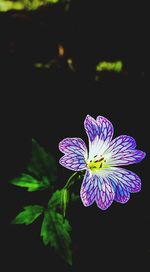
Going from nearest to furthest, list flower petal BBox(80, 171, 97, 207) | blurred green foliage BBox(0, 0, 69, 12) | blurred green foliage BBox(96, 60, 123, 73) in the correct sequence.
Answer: flower petal BBox(80, 171, 97, 207), blurred green foliage BBox(0, 0, 69, 12), blurred green foliage BBox(96, 60, 123, 73)

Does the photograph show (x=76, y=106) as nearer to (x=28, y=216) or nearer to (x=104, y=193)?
(x=28, y=216)

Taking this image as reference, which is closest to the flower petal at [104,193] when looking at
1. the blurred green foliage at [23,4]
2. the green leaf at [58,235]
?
the green leaf at [58,235]

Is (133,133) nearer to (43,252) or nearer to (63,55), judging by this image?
(63,55)

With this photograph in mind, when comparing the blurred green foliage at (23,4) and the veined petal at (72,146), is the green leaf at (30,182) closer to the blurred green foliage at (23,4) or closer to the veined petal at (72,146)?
the veined petal at (72,146)

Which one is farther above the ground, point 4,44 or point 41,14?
point 41,14

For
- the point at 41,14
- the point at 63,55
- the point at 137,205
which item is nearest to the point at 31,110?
the point at 63,55

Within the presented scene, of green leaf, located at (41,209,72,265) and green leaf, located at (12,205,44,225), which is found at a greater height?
green leaf, located at (12,205,44,225)

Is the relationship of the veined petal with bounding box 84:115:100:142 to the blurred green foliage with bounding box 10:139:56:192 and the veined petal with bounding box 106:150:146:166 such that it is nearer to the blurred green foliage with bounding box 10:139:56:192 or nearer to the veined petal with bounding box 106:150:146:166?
the veined petal with bounding box 106:150:146:166

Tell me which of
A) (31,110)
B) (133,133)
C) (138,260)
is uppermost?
(31,110)

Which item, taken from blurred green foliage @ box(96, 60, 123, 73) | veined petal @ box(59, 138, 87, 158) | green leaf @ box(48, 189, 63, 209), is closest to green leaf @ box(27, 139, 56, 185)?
green leaf @ box(48, 189, 63, 209)

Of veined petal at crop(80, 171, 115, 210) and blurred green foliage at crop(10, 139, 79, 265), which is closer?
veined petal at crop(80, 171, 115, 210)
